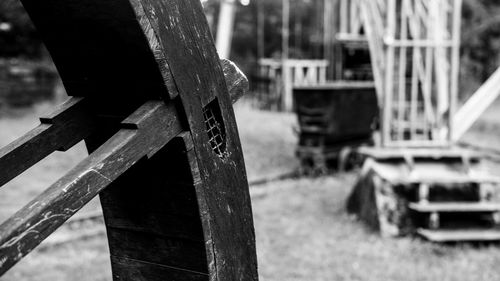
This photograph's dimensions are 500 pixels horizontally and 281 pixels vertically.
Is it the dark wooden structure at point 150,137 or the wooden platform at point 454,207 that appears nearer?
the dark wooden structure at point 150,137

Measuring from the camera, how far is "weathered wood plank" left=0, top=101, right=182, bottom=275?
1.25 metres

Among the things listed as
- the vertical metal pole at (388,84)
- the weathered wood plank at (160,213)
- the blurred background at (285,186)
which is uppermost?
the weathered wood plank at (160,213)

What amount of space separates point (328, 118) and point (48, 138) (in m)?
7.99

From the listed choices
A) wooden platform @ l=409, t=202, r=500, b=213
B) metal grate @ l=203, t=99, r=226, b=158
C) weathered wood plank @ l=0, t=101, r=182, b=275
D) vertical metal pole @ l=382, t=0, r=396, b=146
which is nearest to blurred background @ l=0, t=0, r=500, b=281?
wooden platform @ l=409, t=202, r=500, b=213

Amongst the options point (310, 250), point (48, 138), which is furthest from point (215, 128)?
point (310, 250)

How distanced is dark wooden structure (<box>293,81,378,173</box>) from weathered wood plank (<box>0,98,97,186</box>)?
7607mm

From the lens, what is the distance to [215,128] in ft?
5.88

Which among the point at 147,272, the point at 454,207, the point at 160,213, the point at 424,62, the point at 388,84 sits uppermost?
the point at 160,213

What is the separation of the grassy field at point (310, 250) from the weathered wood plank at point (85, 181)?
134 inches

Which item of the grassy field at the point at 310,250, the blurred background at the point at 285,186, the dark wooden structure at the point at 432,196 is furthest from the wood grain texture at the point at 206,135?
the dark wooden structure at the point at 432,196

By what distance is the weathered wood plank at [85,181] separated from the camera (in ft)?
4.10

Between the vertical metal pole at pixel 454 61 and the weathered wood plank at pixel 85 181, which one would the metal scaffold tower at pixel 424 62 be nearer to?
the vertical metal pole at pixel 454 61

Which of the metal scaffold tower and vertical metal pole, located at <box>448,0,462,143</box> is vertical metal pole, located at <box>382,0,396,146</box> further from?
vertical metal pole, located at <box>448,0,462,143</box>

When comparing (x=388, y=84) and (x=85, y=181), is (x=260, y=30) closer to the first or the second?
(x=388, y=84)
